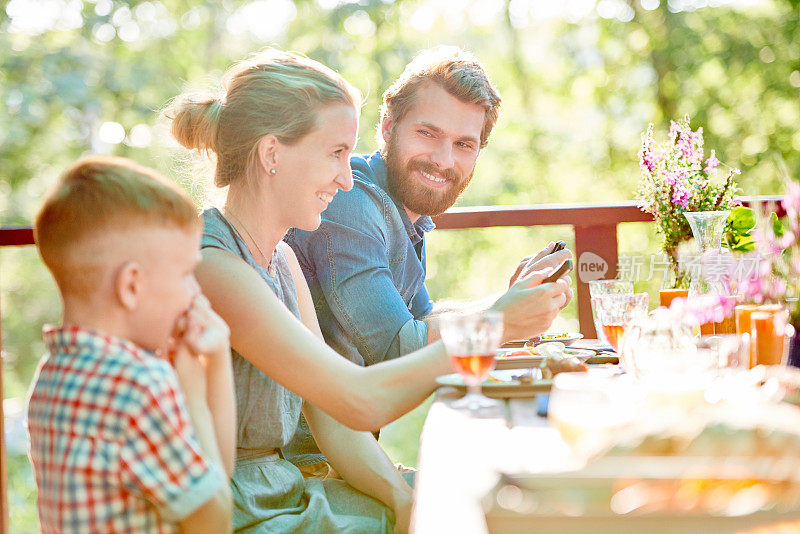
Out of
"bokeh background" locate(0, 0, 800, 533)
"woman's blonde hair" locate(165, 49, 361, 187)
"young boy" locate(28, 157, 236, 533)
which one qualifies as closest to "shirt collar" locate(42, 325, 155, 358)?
"young boy" locate(28, 157, 236, 533)

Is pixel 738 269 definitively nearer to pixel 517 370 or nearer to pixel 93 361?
pixel 517 370

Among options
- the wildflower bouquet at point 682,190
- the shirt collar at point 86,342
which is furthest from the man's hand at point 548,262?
the shirt collar at point 86,342

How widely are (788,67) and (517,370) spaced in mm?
12011

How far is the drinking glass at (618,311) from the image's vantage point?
1694 millimetres

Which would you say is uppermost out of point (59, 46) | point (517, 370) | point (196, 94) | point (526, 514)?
point (59, 46)

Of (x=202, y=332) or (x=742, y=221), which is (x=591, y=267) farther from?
(x=202, y=332)

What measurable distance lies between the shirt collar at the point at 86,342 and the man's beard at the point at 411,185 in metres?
1.65

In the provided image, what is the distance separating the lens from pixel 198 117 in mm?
1889

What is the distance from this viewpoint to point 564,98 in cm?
1455

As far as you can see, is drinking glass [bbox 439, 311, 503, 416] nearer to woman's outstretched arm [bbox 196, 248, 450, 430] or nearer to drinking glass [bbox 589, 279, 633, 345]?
woman's outstretched arm [bbox 196, 248, 450, 430]

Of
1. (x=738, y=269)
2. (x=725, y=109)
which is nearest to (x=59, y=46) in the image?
(x=725, y=109)

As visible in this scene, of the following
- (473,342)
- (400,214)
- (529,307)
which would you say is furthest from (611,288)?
(400,214)

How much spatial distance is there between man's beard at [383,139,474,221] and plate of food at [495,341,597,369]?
893 mm

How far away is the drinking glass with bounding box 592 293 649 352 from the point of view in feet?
5.56
